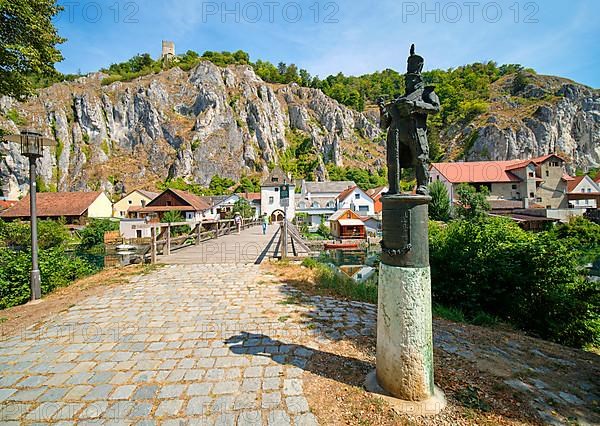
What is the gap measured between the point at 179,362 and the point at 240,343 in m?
0.77

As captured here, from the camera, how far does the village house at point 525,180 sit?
145ft

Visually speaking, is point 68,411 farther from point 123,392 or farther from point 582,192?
point 582,192

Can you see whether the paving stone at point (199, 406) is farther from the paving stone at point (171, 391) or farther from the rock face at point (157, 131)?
the rock face at point (157, 131)

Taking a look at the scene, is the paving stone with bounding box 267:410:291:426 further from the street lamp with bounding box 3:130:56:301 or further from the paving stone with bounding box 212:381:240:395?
the street lamp with bounding box 3:130:56:301

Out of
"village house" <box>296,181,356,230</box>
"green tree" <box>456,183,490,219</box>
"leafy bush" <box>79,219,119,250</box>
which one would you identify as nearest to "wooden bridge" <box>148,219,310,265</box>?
"leafy bush" <box>79,219,119,250</box>

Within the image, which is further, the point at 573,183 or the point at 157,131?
the point at 157,131

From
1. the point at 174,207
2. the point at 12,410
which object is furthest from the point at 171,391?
the point at 174,207

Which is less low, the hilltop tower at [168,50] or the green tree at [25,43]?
the hilltop tower at [168,50]

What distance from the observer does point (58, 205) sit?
40406 mm

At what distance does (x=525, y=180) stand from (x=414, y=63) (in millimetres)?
53835

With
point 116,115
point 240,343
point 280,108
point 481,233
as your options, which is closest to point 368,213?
point 481,233

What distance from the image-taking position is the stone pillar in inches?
97.5

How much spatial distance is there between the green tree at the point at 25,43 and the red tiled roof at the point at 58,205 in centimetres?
3934

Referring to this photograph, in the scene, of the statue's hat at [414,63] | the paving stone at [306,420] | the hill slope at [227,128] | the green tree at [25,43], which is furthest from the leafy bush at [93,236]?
the hill slope at [227,128]
